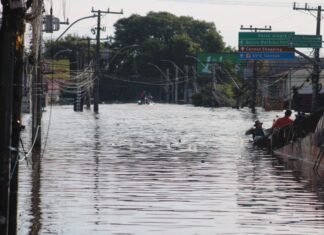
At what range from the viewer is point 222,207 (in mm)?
16719

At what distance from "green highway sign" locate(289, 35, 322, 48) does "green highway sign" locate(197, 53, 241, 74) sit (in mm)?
43140

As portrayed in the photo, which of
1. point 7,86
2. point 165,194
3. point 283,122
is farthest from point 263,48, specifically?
point 7,86

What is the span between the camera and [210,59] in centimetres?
10756

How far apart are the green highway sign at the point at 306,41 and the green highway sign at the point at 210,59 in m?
43.1

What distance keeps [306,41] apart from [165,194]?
37270 mm

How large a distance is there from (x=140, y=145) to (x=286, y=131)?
6.83 meters

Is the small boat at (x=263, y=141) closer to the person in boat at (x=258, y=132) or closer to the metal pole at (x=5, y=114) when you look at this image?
the person in boat at (x=258, y=132)

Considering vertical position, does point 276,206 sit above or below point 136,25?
below

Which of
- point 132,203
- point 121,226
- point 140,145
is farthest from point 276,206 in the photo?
point 140,145

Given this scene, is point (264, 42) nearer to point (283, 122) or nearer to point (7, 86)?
point (283, 122)

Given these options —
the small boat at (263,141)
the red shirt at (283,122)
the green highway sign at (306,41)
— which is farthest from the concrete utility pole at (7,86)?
the green highway sign at (306,41)

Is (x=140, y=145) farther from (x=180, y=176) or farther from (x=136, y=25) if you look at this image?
(x=136, y=25)

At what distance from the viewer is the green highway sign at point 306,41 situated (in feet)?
178

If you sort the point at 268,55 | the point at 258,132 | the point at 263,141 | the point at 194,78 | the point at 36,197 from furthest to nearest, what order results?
the point at 194,78
the point at 268,55
the point at 258,132
the point at 263,141
the point at 36,197
